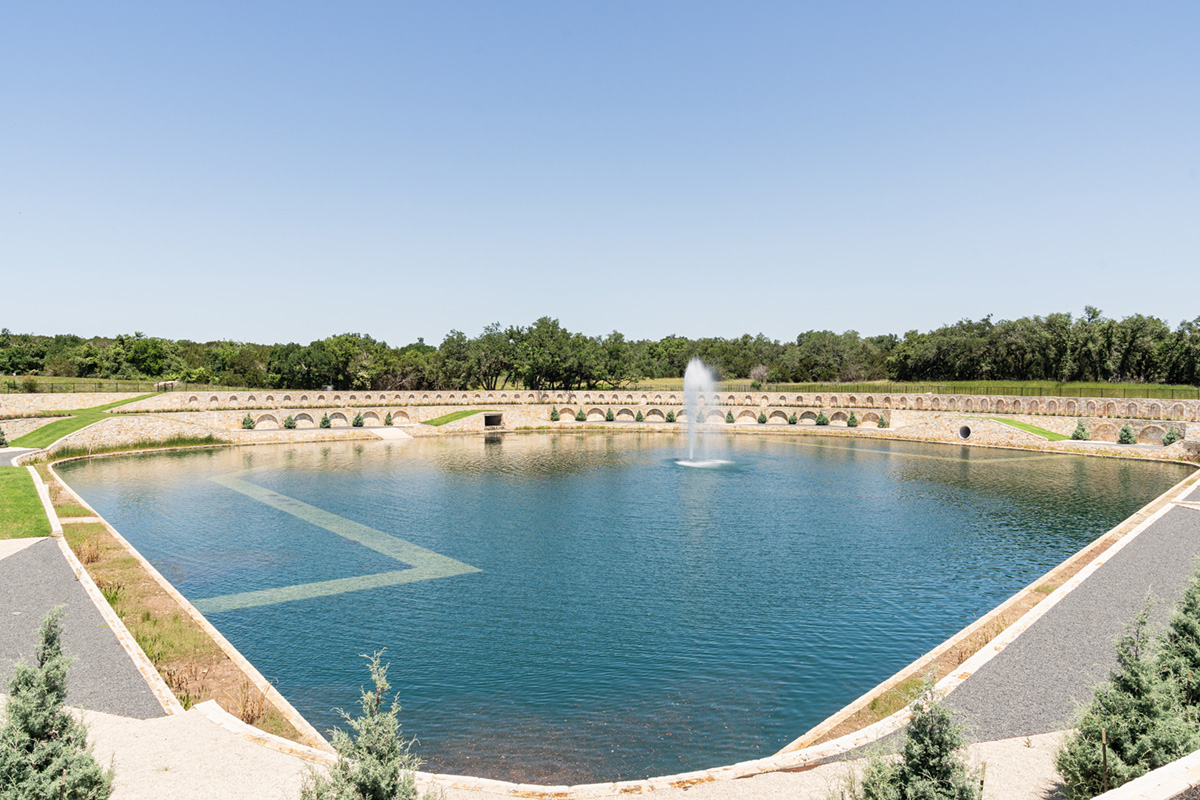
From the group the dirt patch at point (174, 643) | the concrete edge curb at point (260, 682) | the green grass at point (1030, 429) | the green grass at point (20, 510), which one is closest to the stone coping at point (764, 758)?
the concrete edge curb at point (260, 682)

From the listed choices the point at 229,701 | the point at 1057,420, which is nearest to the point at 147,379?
the point at 229,701

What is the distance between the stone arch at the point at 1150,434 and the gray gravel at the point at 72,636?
61.3 meters

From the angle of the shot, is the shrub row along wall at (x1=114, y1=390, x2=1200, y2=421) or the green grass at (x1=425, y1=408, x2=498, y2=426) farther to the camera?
the green grass at (x1=425, y1=408, x2=498, y2=426)

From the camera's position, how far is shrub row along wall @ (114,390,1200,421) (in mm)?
61031

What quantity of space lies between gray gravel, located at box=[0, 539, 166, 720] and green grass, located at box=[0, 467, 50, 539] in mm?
2357

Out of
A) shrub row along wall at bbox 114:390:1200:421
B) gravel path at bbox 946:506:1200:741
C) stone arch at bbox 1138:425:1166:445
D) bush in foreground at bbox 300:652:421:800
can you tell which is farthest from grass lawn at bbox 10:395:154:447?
stone arch at bbox 1138:425:1166:445

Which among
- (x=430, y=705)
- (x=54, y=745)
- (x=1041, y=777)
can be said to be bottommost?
(x=430, y=705)

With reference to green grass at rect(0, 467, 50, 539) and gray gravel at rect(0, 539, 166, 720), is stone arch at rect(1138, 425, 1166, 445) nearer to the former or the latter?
gray gravel at rect(0, 539, 166, 720)

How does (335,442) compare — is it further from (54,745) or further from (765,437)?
(54,745)

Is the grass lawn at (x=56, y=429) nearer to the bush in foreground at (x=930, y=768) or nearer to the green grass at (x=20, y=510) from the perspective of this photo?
the green grass at (x=20, y=510)

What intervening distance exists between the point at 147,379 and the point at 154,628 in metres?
87.0

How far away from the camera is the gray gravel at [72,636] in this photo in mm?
11320

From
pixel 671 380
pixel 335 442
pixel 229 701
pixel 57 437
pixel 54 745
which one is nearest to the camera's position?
pixel 54 745

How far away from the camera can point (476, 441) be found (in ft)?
206
